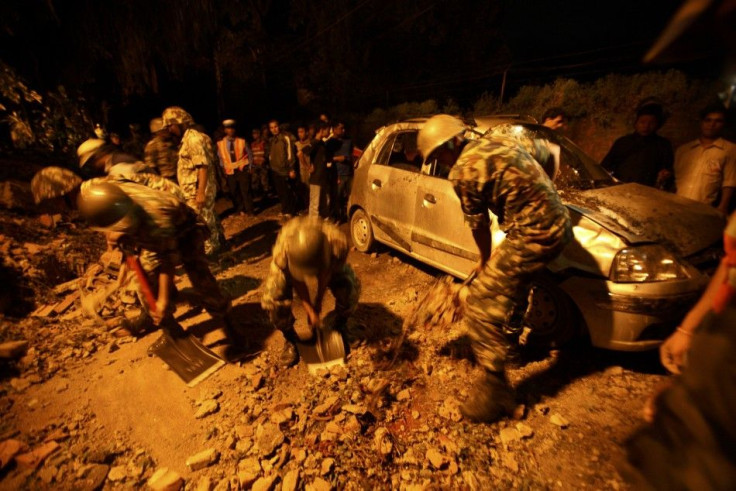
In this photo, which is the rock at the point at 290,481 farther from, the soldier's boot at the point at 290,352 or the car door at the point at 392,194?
the car door at the point at 392,194

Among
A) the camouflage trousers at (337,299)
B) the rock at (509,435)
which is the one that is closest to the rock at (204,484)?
the camouflage trousers at (337,299)

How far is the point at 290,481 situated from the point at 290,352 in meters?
1.10

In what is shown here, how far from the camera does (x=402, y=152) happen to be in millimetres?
4520

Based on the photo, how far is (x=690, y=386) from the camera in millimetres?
848

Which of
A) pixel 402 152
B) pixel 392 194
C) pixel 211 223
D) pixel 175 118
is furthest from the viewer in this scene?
pixel 211 223

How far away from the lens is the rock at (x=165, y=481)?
2004 millimetres

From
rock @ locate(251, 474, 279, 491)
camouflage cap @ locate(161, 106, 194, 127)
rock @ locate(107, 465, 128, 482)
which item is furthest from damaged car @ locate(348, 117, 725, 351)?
camouflage cap @ locate(161, 106, 194, 127)

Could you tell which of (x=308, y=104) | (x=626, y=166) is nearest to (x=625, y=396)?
(x=626, y=166)

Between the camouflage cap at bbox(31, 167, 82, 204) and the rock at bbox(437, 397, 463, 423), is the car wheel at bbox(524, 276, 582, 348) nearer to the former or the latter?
the rock at bbox(437, 397, 463, 423)

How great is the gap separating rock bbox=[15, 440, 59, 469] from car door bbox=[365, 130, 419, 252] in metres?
3.54

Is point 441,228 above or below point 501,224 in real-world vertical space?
below

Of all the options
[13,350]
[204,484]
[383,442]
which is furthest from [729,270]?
[13,350]

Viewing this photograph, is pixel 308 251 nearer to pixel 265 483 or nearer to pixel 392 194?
pixel 265 483

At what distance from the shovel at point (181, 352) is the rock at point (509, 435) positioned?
2319 millimetres
